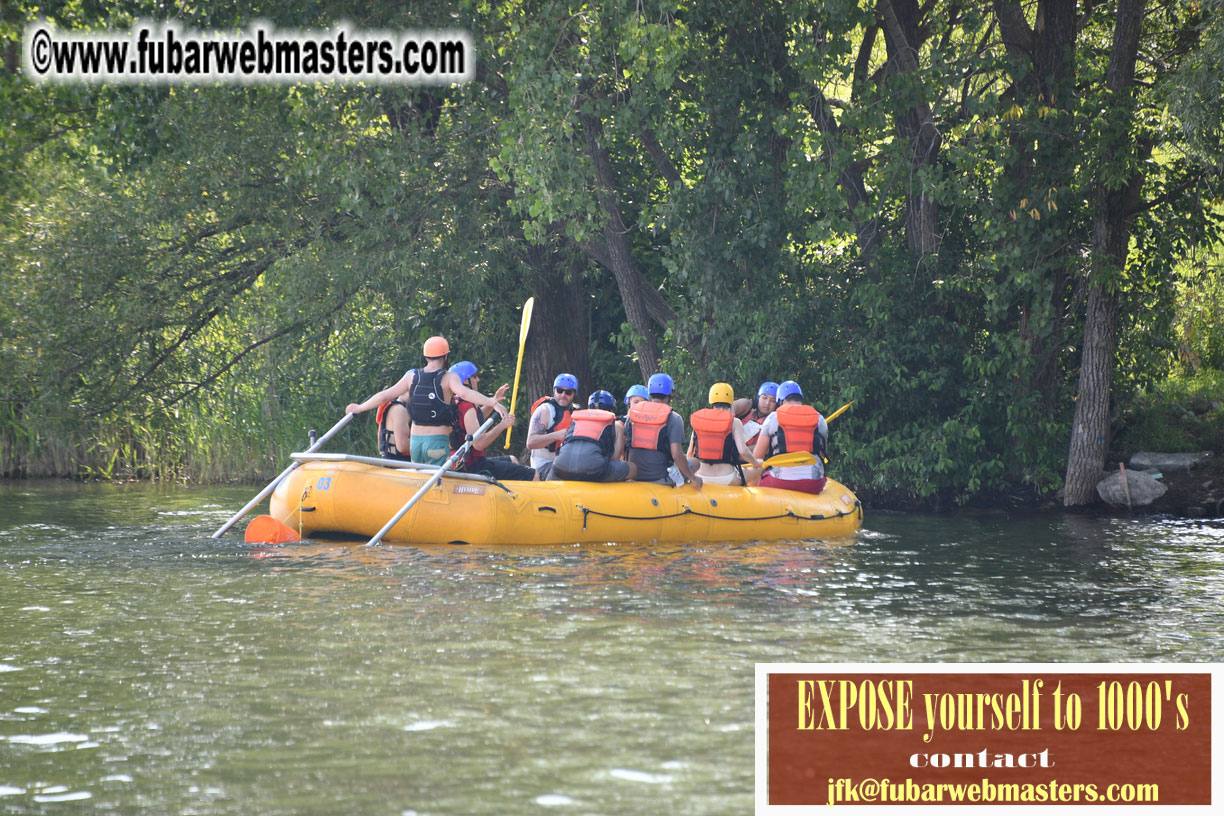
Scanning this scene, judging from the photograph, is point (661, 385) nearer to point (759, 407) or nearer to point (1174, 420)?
point (759, 407)

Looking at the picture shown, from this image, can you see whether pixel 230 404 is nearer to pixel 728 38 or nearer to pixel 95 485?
pixel 95 485

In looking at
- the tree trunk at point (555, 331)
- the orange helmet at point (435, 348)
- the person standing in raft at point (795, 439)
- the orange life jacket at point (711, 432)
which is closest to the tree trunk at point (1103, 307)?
the person standing in raft at point (795, 439)

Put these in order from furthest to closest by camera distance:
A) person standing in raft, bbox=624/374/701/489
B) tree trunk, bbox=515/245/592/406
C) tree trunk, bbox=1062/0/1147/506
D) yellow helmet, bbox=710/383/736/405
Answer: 1. tree trunk, bbox=515/245/592/406
2. tree trunk, bbox=1062/0/1147/506
3. yellow helmet, bbox=710/383/736/405
4. person standing in raft, bbox=624/374/701/489

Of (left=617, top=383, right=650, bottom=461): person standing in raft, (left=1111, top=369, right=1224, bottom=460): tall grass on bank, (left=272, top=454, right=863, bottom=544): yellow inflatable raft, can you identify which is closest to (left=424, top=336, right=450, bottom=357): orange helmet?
(left=272, top=454, right=863, bottom=544): yellow inflatable raft

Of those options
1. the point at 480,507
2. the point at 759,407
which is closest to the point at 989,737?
the point at 480,507

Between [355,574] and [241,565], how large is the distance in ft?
3.20

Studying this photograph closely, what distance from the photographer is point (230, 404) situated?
1773cm

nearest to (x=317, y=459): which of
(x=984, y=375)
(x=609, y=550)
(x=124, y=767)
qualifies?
(x=609, y=550)

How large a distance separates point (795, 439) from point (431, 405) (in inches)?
128

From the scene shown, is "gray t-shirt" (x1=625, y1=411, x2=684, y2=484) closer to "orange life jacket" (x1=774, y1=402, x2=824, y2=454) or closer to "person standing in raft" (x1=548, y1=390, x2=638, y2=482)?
"person standing in raft" (x1=548, y1=390, x2=638, y2=482)

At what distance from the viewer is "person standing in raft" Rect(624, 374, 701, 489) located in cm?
1111

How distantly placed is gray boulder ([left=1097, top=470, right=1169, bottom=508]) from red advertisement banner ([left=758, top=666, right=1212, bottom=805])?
8.41 m

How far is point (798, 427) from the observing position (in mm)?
11875

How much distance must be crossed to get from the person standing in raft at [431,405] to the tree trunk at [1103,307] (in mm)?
6771
